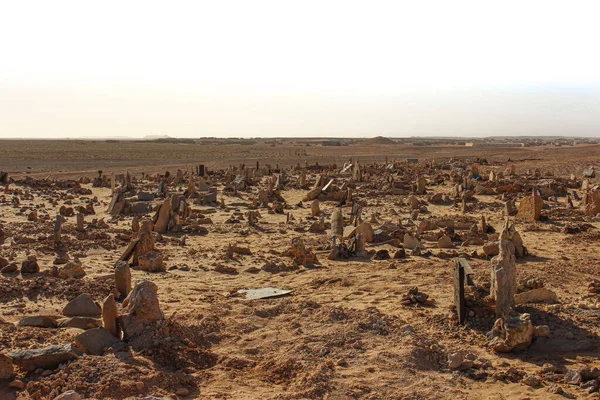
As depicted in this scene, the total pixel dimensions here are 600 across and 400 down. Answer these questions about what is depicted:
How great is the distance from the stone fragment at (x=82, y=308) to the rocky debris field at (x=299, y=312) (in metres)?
0.01

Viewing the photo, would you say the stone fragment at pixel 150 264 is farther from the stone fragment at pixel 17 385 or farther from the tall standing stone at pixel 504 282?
the tall standing stone at pixel 504 282

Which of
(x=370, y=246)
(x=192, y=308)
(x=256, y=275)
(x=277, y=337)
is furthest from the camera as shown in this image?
(x=370, y=246)

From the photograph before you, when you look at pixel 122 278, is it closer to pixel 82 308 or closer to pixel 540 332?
pixel 82 308

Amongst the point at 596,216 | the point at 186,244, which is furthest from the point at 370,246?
the point at 596,216

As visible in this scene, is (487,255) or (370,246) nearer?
(487,255)

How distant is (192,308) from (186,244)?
4629 millimetres

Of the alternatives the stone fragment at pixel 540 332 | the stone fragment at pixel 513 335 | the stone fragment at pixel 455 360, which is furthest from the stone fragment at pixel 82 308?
the stone fragment at pixel 540 332

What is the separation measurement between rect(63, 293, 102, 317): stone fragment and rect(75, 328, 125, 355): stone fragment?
3.69 feet

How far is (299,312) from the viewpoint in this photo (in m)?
7.18

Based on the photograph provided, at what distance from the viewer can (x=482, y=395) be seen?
16.9 ft

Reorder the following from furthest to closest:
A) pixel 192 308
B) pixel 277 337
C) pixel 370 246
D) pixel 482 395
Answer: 1. pixel 370 246
2. pixel 192 308
3. pixel 277 337
4. pixel 482 395

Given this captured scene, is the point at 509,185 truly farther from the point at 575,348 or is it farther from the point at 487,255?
the point at 575,348

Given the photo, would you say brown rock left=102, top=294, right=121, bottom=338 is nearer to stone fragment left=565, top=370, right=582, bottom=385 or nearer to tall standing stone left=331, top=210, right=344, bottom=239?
stone fragment left=565, top=370, right=582, bottom=385

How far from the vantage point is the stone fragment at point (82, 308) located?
22.8 ft
